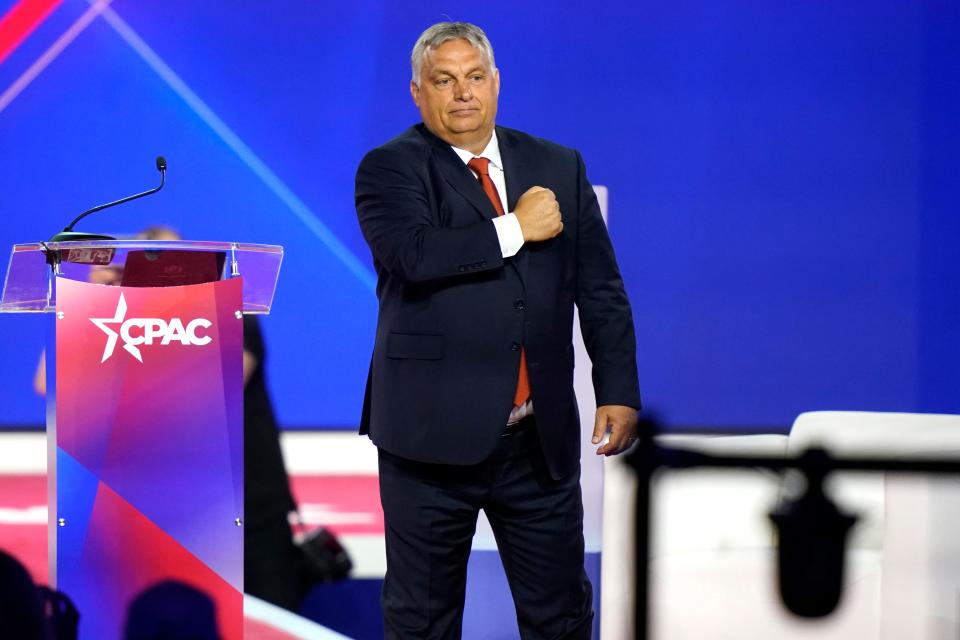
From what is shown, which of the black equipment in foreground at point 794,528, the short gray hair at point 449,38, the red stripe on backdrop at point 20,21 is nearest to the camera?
the black equipment in foreground at point 794,528

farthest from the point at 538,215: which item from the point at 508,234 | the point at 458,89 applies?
the point at 458,89

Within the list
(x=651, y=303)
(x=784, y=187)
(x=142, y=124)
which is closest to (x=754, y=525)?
(x=651, y=303)

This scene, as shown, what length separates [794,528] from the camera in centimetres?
71

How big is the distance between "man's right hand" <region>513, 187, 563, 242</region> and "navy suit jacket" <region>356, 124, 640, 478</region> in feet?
0.19

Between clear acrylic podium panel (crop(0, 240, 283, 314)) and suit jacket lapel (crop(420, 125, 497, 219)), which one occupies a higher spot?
suit jacket lapel (crop(420, 125, 497, 219))

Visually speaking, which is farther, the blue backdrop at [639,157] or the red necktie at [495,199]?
the blue backdrop at [639,157]

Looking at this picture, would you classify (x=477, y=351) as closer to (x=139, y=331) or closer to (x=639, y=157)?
(x=139, y=331)

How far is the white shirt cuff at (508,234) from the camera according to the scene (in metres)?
1.79

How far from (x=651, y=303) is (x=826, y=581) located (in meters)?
2.89

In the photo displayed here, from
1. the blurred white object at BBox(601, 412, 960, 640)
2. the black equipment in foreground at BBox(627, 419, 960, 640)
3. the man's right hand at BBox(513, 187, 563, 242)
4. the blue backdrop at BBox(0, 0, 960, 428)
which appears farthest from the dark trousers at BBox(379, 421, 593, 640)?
the blue backdrop at BBox(0, 0, 960, 428)

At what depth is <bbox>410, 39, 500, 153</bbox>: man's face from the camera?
1.88 m

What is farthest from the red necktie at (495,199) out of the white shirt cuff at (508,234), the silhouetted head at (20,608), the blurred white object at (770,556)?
the silhouetted head at (20,608)

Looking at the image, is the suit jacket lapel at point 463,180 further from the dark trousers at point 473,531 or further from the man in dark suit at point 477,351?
the dark trousers at point 473,531

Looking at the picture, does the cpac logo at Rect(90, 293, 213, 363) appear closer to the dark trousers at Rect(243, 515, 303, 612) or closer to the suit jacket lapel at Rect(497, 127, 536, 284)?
the suit jacket lapel at Rect(497, 127, 536, 284)
